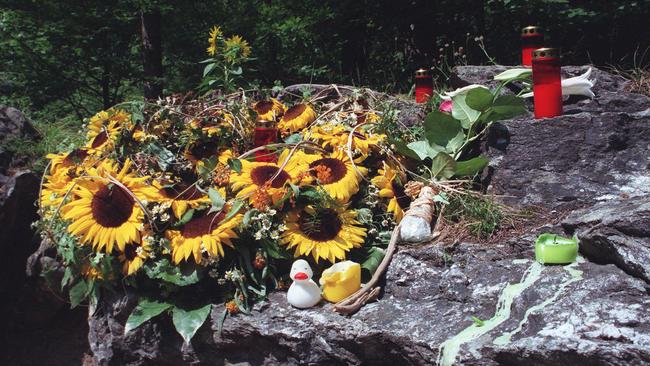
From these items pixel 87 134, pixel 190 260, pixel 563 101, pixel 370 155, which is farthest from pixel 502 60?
pixel 190 260

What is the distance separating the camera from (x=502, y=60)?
7.24 meters

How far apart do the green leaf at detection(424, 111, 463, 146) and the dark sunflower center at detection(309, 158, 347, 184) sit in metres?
0.53

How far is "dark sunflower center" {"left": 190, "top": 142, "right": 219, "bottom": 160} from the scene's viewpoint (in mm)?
3620

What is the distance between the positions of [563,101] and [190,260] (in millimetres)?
2132

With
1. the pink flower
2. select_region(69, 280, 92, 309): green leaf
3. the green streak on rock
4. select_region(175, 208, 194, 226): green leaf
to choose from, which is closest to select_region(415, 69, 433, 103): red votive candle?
the pink flower

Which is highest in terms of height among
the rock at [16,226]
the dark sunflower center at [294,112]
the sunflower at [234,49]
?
the sunflower at [234,49]

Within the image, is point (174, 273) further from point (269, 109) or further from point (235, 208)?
point (269, 109)

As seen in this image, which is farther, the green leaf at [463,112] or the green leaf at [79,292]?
the green leaf at [463,112]

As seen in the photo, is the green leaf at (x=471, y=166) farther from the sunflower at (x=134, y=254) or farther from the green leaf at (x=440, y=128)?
the sunflower at (x=134, y=254)

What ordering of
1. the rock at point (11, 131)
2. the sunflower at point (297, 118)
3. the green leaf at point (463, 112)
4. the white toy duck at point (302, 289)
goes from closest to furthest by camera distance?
the white toy duck at point (302, 289), the green leaf at point (463, 112), the sunflower at point (297, 118), the rock at point (11, 131)

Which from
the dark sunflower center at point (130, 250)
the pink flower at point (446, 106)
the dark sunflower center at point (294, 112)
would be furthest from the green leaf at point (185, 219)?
the pink flower at point (446, 106)

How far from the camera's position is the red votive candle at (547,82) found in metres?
3.27

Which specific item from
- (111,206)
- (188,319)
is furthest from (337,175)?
(111,206)

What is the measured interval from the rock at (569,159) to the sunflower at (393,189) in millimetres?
408
